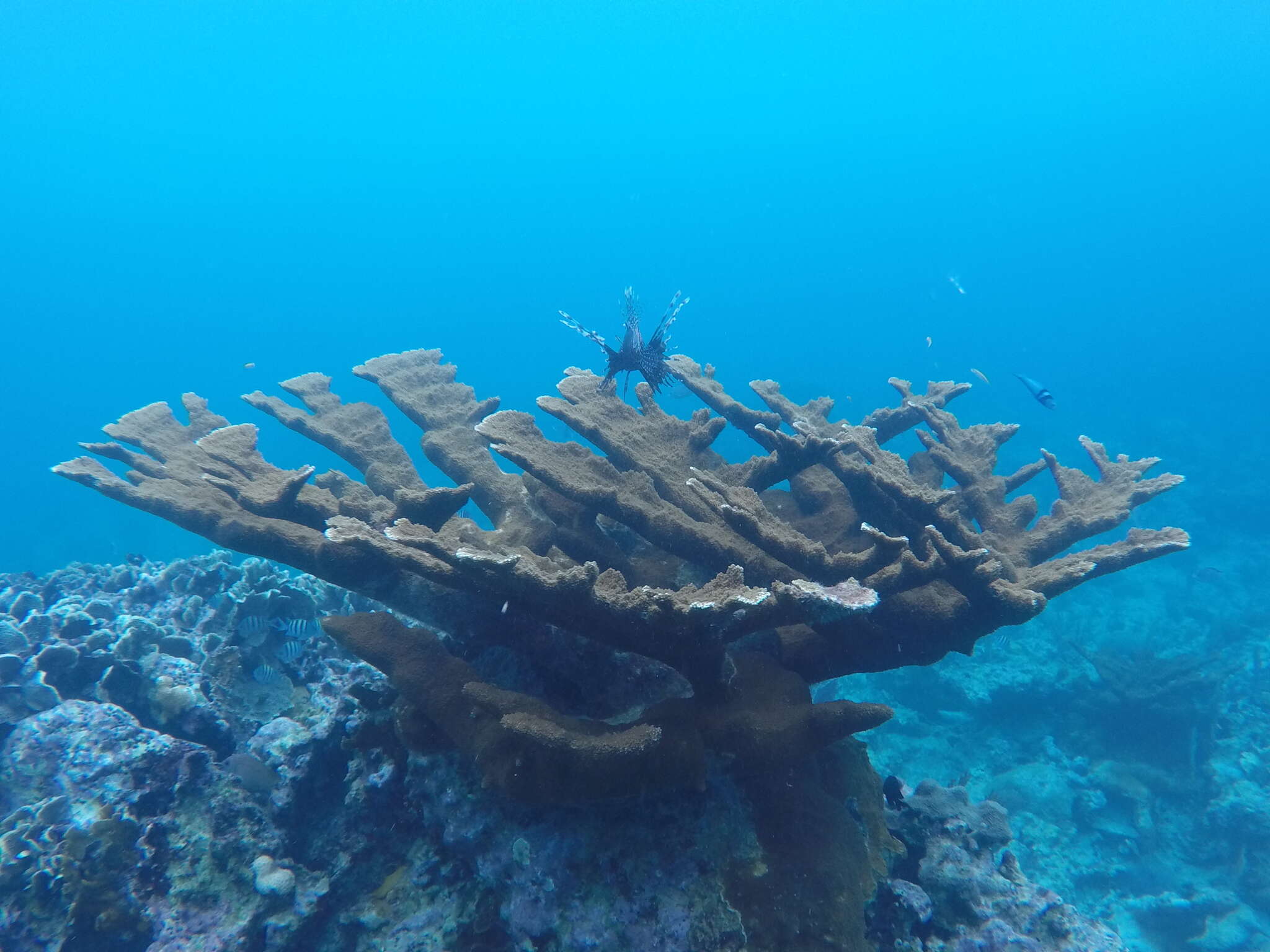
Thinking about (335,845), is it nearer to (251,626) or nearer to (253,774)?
(253,774)

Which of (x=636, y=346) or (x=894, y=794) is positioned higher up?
(x=636, y=346)

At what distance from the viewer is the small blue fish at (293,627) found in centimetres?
694

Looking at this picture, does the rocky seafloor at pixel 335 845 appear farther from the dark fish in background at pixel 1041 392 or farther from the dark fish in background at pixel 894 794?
the dark fish in background at pixel 1041 392

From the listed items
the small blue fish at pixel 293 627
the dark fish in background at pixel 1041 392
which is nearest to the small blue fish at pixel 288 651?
the small blue fish at pixel 293 627

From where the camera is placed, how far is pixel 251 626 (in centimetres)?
689

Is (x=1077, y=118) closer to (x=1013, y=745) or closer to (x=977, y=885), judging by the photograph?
(x=1013, y=745)

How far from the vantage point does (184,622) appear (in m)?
8.32

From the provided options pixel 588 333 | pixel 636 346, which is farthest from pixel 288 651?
pixel 636 346

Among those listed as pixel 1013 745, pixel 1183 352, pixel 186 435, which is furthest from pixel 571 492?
pixel 1183 352

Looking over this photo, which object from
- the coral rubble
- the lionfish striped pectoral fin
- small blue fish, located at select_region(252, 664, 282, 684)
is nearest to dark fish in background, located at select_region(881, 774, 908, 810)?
the coral rubble

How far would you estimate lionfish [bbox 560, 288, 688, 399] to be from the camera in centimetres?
549

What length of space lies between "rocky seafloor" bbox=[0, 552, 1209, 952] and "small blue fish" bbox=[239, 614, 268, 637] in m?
0.44

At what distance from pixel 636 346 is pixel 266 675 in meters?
5.35

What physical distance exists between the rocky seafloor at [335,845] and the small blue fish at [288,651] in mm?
391
